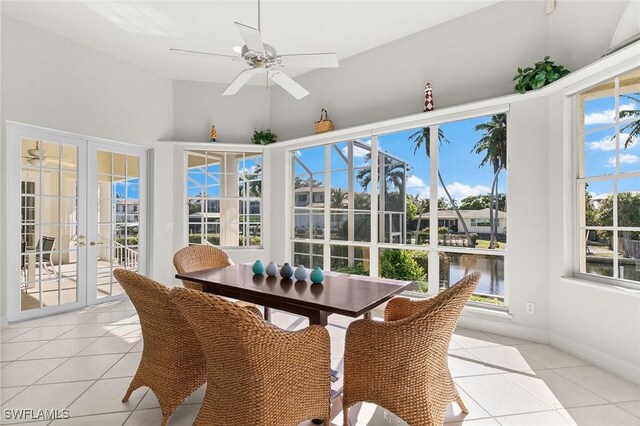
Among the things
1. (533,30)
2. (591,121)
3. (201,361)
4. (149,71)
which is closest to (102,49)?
(149,71)

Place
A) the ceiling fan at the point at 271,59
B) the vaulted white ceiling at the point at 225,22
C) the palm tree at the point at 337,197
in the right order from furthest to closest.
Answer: the palm tree at the point at 337,197, the vaulted white ceiling at the point at 225,22, the ceiling fan at the point at 271,59

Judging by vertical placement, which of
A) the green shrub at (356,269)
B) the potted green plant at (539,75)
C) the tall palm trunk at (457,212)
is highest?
the potted green plant at (539,75)

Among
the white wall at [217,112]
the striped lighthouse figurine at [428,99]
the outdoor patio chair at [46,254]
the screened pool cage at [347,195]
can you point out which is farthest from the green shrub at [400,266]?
the outdoor patio chair at [46,254]

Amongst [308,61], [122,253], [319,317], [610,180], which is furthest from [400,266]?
[122,253]

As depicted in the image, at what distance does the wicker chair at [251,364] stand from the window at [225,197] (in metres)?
3.64

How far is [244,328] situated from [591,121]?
3.31 metres

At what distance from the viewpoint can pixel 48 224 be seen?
3.72 m

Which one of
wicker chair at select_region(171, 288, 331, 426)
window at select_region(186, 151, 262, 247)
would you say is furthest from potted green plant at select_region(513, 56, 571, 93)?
window at select_region(186, 151, 262, 247)

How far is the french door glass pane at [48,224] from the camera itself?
3.53 m

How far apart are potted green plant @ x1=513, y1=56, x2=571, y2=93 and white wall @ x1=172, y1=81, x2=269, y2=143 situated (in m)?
3.63

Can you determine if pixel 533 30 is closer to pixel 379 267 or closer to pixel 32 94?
pixel 379 267

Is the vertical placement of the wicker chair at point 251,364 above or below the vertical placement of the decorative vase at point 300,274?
below

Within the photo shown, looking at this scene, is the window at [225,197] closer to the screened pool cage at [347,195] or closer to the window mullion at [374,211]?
the screened pool cage at [347,195]

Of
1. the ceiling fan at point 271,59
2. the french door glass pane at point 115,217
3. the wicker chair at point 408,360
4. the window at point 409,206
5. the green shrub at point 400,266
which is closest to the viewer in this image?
the wicker chair at point 408,360
